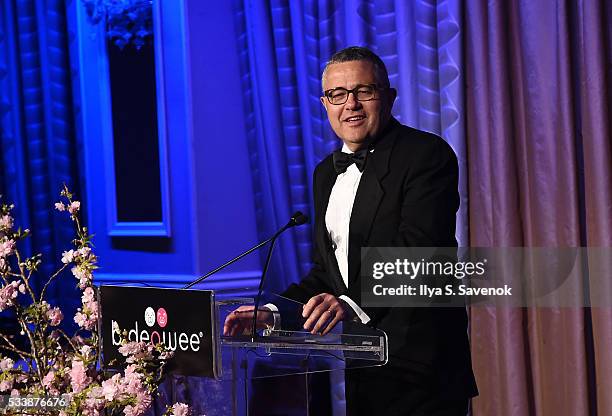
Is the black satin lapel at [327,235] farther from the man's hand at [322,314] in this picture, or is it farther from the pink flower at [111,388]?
the pink flower at [111,388]

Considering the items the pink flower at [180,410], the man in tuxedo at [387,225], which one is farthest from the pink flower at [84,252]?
the man in tuxedo at [387,225]

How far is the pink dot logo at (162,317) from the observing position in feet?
5.08

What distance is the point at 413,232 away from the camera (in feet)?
6.46

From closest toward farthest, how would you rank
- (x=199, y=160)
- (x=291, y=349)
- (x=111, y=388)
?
(x=111, y=388) → (x=291, y=349) → (x=199, y=160)

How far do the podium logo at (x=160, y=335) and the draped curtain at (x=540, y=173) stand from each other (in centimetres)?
172

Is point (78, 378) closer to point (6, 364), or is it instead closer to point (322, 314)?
point (6, 364)

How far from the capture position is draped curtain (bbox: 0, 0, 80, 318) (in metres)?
4.21

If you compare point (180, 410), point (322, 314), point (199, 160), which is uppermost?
point (199, 160)

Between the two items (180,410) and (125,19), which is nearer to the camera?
(180,410)

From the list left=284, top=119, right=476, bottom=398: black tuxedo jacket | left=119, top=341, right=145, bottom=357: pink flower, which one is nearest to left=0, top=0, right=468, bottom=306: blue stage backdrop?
left=284, top=119, right=476, bottom=398: black tuxedo jacket

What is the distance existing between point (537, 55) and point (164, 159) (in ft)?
5.29

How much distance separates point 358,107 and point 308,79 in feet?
4.66

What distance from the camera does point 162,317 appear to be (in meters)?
1.55

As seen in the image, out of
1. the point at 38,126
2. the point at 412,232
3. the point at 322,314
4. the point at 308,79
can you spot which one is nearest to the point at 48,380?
the point at 322,314
